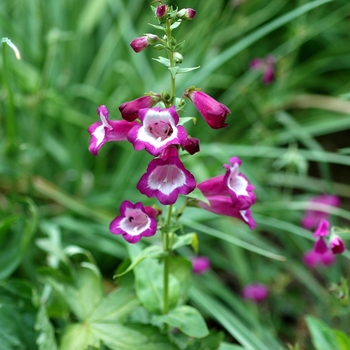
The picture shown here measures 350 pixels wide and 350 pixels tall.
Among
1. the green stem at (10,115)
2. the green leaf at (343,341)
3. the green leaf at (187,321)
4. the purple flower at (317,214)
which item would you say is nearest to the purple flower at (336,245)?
the green leaf at (343,341)

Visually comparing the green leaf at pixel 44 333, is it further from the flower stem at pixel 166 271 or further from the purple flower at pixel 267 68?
the purple flower at pixel 267 68

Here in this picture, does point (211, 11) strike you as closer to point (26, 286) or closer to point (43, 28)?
point (43, 28)

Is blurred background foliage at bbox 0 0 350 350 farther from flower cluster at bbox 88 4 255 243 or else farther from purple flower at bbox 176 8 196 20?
purple flower at bbox 176 8 196 20

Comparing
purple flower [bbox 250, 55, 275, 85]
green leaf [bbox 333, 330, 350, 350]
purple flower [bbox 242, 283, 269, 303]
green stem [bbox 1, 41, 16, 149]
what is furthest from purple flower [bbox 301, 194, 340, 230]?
green stem [bbox 1, 41, 16, 149]

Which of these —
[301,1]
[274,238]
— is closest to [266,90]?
[301,1]

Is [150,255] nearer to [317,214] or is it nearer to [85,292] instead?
[85,292]
